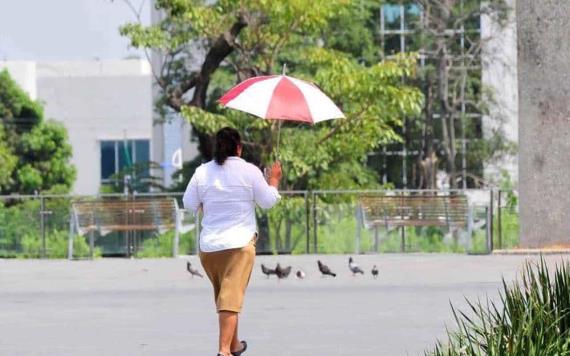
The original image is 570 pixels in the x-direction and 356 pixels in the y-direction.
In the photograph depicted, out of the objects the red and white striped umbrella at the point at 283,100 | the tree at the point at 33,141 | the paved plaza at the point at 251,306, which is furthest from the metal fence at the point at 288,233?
the tree at the point at 33,141

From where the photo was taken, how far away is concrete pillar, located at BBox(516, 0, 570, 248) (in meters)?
24.9

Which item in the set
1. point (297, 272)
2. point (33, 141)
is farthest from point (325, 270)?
point (33, 141)

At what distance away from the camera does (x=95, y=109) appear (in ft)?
359

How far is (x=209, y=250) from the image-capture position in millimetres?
12547

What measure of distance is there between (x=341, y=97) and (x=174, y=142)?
2446 inches

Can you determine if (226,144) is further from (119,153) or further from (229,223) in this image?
(119,153)

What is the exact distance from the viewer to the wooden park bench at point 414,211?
28.1m

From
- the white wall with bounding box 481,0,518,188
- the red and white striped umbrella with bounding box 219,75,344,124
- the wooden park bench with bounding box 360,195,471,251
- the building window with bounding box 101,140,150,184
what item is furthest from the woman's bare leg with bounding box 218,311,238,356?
the building window with bounding box 101,140,150,184

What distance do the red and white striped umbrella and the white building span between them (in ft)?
302

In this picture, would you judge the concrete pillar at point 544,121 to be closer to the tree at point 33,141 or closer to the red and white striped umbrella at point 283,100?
the red and white striped umbrella at point 283,100

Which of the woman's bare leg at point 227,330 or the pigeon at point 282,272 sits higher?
the woman's bare leg at point 227,330

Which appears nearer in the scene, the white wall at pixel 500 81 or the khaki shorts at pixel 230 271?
the khaki shorts at pixel 230 271

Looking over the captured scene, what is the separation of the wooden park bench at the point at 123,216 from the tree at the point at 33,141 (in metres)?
49.2

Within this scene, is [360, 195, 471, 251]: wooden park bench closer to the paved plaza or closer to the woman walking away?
the paved plaza
